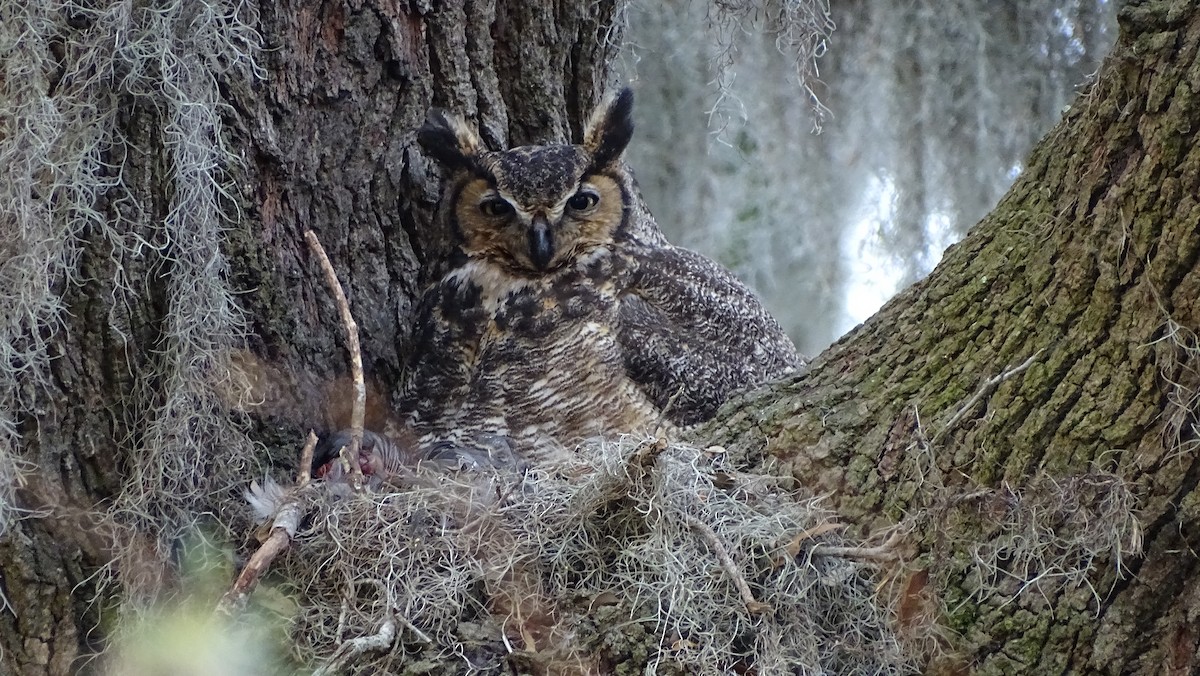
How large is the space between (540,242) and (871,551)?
98cm

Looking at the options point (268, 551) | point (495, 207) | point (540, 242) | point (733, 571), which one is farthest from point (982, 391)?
point (495, 207)

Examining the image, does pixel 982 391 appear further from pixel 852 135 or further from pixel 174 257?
pixel 852 135

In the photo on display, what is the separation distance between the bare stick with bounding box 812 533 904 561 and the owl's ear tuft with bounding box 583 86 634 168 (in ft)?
3.49

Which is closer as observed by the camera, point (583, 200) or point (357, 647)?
point (357, 647)

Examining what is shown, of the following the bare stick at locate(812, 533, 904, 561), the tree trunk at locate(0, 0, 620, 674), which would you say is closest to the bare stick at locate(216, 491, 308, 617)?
the tree trunk at locate(0, 0, 620, 674)

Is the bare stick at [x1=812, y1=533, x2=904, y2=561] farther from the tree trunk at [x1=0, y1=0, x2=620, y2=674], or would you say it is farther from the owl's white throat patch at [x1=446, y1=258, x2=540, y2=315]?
the owl's white throat patch at [x1=446, y1=258, x2=540, y2=315]

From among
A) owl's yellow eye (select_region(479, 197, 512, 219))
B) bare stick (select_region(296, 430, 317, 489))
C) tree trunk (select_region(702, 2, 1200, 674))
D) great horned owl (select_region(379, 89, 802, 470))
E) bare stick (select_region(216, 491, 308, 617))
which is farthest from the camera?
owl's yellow eye (select_region(479, 197, 512, 219))

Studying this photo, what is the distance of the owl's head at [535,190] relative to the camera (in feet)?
→ 6.98

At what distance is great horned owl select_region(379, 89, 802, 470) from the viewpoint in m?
2.05

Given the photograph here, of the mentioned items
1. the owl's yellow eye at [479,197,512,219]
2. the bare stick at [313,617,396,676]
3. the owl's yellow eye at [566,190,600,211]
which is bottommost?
the bare stick at [313,617,396,676]

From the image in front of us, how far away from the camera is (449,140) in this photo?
6.84 feet

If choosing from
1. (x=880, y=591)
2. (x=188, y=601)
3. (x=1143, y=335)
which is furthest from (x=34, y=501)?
(x=1143, y=335)

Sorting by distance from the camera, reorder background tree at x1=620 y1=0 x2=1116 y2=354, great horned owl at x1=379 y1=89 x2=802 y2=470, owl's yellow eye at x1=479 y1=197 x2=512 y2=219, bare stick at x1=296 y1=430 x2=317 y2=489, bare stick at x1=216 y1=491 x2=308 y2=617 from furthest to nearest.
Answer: background tree at x1=620 y1=0 x2=1116 y2=354
owl's yellow eye at x1=479 y1=197 x2=512 y2=219
great horned owl at x1=379 y1=89 x2=802 y2=470
bare stick at x1=296 y1=430 x2=317 y2=489
bare stick at x1=216 y1=491 x2=308 y2=617

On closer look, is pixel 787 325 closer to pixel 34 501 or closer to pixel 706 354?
pixel 706 354
